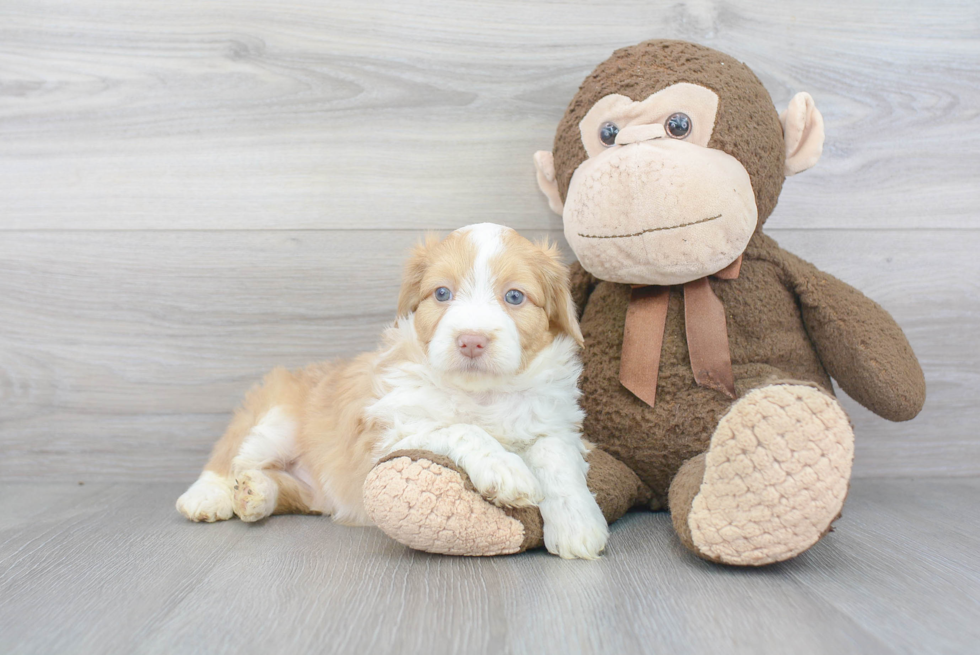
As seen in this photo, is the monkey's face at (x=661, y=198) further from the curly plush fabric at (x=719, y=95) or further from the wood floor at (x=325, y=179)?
the wood floor at (x=325, y=179)

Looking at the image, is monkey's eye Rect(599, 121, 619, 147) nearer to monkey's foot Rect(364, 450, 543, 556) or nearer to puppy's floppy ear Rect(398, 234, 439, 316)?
puppy's floppy ear Rect(398, 234, 439, 316)

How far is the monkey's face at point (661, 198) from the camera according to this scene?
1.16 metres

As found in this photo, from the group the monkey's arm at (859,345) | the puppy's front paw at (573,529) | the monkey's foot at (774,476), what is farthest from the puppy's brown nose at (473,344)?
the monkey's arm at (859,345)

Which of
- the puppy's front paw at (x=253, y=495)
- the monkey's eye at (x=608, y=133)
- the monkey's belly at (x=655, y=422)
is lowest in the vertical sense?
the puppy's front paw at (x=253, y=495)

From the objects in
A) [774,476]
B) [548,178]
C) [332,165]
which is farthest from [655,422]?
[332,165]

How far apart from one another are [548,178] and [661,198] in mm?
420

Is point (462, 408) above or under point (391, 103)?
under

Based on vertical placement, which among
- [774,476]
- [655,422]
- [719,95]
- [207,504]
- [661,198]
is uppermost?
[719,95]

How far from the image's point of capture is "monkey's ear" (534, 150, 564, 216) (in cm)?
150

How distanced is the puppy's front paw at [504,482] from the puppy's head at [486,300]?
0.49 feet

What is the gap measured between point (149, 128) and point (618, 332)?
1254 mm

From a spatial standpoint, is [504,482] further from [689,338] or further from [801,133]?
[801,133]

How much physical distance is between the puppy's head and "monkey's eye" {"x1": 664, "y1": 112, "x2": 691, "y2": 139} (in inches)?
11.9

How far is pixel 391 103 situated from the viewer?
1.71 meters
